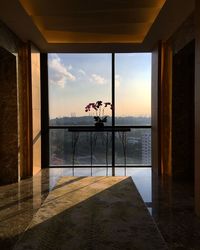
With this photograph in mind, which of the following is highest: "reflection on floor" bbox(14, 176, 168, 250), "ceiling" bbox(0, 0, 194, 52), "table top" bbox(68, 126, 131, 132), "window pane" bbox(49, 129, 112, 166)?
"ceiling" bbox(0, 0, 194, 52)

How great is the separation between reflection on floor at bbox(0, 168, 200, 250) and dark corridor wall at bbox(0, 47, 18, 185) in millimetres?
331

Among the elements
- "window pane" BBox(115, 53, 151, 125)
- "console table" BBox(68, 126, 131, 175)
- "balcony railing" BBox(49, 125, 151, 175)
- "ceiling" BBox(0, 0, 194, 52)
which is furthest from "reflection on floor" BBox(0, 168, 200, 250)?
"ceiling" BBox(0, 0, 194, 52)

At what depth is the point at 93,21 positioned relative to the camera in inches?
191

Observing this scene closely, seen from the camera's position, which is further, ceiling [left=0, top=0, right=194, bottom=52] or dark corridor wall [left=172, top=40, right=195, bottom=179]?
dark corridor wall [left=172, top=40, right=195, bottom=179]

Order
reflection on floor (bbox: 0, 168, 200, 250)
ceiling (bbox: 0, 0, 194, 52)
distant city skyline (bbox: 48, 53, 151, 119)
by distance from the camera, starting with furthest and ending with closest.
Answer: distant city skyline (bbox: 48, 53, 151, 119)
ceiling (bbox: 0, 0, 194, 52)
reflection on floor (bbox: 0, 168, 200, 250)

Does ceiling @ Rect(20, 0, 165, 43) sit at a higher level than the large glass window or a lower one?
higher

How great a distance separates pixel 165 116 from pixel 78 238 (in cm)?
332

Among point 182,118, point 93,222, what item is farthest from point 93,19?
point 93,222

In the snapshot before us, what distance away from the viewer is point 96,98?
21.6 feet

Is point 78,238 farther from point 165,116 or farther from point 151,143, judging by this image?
point 151,143

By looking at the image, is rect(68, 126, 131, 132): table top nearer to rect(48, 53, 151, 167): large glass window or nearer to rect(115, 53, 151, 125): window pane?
rect(48, 53, 151, 167): large glass window

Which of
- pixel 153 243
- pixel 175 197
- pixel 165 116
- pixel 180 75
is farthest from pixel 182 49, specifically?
pixel 153 243

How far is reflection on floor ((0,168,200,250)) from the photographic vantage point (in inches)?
→ 109

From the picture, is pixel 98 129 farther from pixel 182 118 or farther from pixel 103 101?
pixel 182 118
